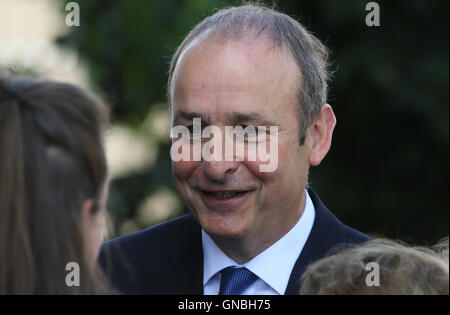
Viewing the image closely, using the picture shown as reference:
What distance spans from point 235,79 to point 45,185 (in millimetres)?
1171

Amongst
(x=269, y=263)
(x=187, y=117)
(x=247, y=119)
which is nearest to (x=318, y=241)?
(x=269, y=263)

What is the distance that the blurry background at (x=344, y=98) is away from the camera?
5883mm

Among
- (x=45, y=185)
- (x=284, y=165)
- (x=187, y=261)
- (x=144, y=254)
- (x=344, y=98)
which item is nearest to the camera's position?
(x=45, y=185)

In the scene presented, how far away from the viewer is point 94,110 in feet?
6.33

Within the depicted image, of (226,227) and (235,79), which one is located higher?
(235,79)

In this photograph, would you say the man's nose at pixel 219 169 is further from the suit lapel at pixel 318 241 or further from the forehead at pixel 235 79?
the suit lapel at pixel 318 241

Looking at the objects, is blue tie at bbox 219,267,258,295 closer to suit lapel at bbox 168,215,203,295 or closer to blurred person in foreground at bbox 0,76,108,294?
suit lapel at bbox 168,215,203,295

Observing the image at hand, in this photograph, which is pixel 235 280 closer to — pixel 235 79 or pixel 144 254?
pixel 144 254

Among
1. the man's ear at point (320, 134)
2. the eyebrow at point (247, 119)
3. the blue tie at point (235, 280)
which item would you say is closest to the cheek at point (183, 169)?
the eyebrow at point (247, 119)

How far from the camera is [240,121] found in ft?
9.30
